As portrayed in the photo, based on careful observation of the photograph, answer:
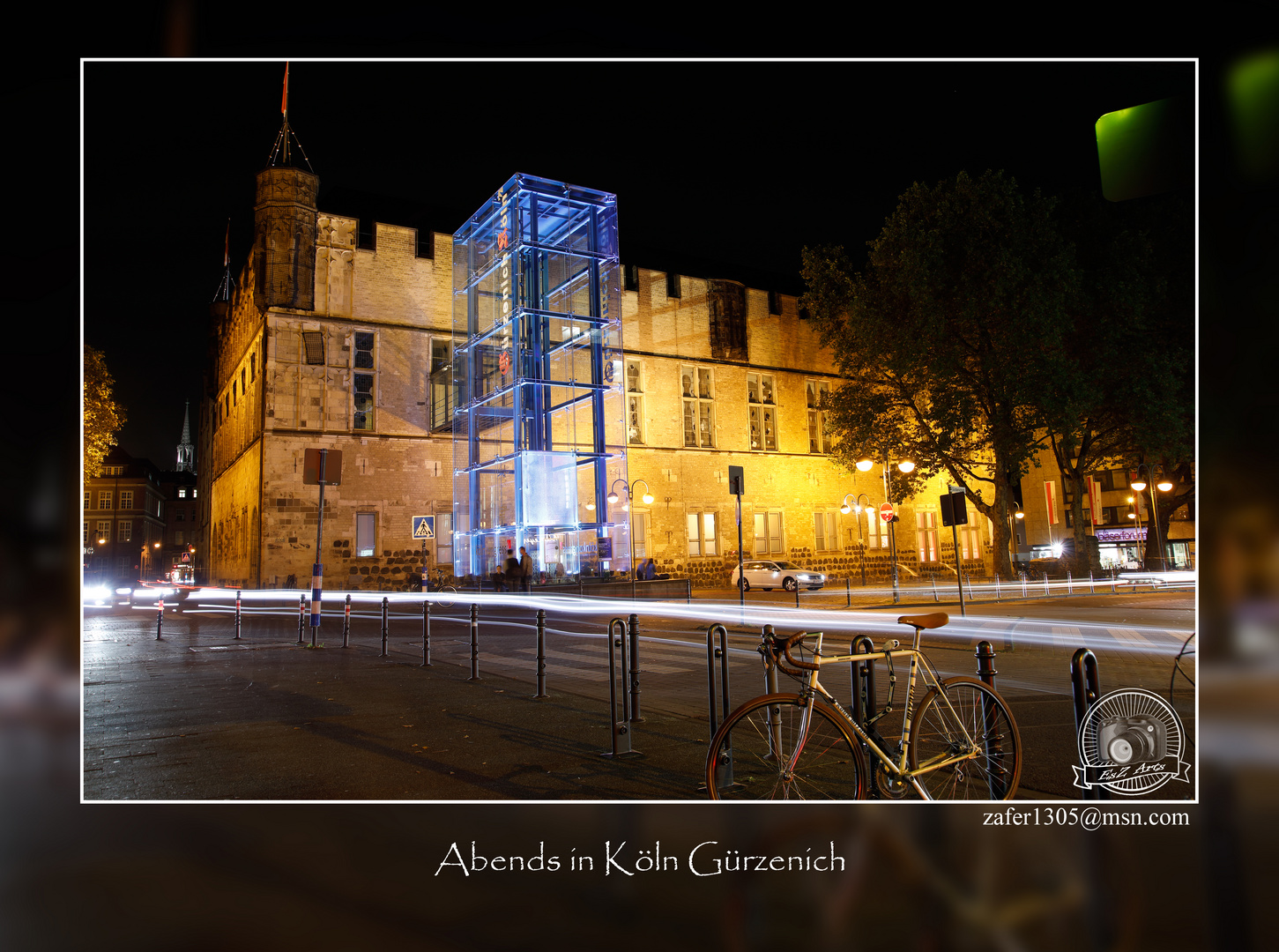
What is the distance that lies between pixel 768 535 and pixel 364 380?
18597 mm

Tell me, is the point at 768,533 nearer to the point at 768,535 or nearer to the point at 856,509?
the point at 768,535

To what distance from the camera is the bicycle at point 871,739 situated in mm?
4055

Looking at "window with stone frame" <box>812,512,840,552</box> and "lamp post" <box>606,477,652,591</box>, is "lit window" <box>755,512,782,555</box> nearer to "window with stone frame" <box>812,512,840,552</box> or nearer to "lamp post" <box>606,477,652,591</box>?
"window with stone frame" <box>812,512,840,552</box>

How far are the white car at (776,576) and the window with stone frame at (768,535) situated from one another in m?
3.60

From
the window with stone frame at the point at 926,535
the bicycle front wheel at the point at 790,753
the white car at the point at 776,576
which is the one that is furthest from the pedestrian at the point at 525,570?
the window with stone frame at the point at 926,535

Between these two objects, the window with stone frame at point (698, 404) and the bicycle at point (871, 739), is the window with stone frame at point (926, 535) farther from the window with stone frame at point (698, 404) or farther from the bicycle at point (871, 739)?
the bicycle at point (871, 739)

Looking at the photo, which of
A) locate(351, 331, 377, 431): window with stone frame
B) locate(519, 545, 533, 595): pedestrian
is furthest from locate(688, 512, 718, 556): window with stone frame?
locate(351, 331, 377, 431): window with stone frame

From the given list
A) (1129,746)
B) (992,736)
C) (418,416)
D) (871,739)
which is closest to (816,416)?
(418,416)

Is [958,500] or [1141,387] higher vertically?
[1141,387]
